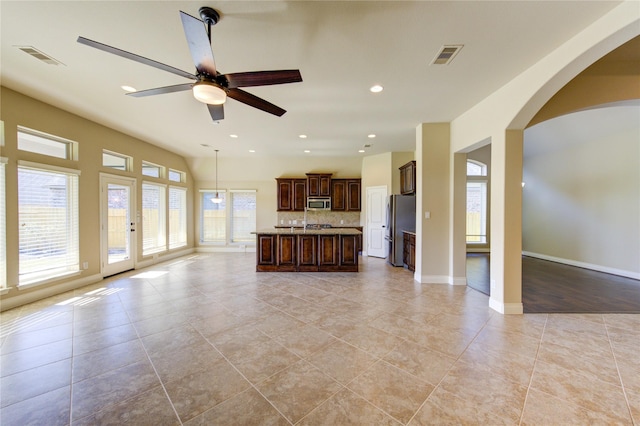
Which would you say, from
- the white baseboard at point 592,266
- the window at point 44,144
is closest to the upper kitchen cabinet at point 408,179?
the white baseboard at point 592,266

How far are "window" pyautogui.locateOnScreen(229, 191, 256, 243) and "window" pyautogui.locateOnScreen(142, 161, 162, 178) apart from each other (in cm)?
233

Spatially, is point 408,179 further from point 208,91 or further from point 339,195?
point 208,91

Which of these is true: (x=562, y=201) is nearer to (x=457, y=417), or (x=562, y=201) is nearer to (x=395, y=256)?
(x=395, y=256)

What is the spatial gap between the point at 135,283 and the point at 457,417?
5.47 meters

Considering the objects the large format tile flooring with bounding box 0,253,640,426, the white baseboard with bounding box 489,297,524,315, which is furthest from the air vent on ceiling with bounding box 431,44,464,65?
the white baseboard with bounding box 489,297,524,315

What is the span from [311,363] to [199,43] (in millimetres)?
2808

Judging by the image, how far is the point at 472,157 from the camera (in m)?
8.15

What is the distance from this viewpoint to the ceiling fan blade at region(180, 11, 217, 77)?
163 centimetres

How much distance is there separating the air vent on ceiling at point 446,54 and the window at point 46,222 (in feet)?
19.0

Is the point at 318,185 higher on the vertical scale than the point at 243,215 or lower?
higher

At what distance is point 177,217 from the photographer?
7.64m

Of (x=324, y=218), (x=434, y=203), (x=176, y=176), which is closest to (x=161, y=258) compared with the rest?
(x=176, y=176)

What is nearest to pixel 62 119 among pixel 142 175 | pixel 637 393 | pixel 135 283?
pixel 142 175

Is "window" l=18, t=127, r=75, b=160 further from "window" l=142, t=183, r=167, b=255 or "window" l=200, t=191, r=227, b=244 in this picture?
"window" l=200, t=191, r=227, b=244
